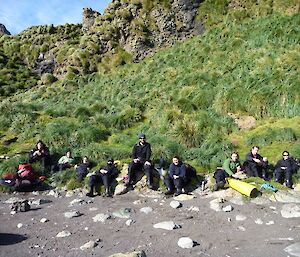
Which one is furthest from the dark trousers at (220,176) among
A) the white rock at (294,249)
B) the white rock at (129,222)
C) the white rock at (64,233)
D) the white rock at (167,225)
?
the white rock at (64,233)

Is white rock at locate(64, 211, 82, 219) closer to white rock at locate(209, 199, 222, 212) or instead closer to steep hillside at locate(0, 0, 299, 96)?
white rock at locate(209, 199, 222, 212)

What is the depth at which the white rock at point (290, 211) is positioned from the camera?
10.4 metres

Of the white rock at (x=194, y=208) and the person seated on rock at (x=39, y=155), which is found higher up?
the person seated on rock at (x=39, y=155)

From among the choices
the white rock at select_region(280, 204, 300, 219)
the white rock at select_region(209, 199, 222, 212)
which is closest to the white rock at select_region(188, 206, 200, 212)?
the white rock at select_region(209, 199, 222, 212)

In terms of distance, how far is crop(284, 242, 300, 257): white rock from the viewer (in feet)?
25.9

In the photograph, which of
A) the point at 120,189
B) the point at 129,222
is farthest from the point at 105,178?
the point at 129,222

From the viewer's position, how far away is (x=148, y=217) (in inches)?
436

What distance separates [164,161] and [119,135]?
14.7 ft

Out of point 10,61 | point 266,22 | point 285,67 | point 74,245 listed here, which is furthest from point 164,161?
point 10,61

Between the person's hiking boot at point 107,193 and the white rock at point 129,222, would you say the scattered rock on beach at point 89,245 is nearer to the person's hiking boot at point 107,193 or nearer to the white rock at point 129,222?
the white rock at point 129,222

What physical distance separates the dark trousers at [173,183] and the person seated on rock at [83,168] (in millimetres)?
3619

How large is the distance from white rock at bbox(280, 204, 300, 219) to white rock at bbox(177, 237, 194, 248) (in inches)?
123

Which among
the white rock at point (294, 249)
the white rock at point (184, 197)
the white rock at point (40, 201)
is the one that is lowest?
the white rock at point (294, 249)

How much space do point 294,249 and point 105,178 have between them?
7.76 metres
